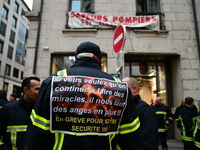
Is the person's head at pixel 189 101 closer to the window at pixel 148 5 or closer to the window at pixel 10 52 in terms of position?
the window at pixel 148 5

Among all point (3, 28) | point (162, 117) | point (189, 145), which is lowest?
point (189, 145)

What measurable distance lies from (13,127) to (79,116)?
4.24 ft

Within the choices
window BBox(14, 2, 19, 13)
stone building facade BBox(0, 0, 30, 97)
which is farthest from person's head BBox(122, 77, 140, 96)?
window BBox(14, 2, 19, 13)

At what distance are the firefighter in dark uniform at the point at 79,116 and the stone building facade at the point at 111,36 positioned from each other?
→ 6002mm

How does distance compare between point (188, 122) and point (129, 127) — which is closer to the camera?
point (129, 127)

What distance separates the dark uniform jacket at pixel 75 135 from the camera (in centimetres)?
135

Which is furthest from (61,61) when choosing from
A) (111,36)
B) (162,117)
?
(162,117)

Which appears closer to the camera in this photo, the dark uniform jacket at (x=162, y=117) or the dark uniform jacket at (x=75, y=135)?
the dark uniform jacket at (x=75, y=135)

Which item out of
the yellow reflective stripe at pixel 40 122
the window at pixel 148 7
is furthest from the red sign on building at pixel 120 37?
the window at pixel 148 7

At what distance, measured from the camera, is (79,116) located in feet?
4.59

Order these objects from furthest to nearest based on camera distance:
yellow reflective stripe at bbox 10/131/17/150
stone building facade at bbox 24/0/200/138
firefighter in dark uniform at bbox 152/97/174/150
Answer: stone building facade at bbox 24/0/200/138 < firefighter in dark uniform at bbox 152/97/174/150 < yellow reflective stripe at bbox 10/131/17/150

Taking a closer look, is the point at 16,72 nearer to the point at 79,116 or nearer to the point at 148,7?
the point at 148,7

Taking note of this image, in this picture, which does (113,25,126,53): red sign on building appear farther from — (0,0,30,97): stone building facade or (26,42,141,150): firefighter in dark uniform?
(0,0,30,97): stone building facade

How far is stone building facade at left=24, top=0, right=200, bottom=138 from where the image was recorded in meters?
7.63
